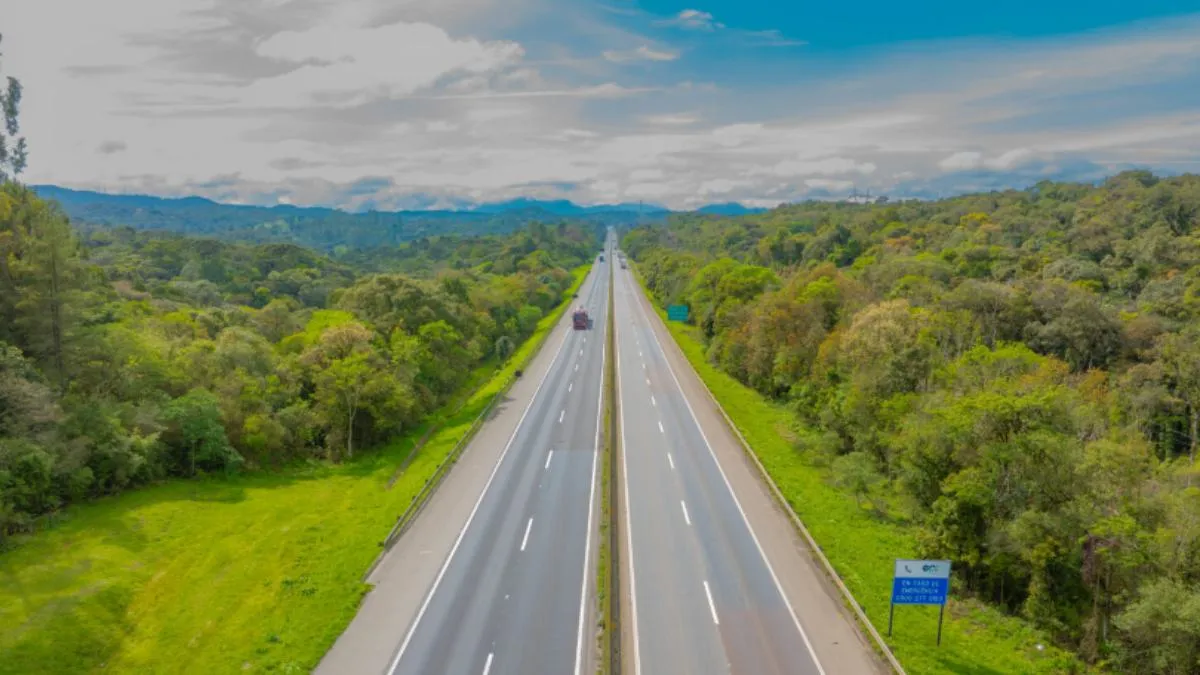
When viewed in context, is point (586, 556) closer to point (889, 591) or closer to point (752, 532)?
point (752, 532)

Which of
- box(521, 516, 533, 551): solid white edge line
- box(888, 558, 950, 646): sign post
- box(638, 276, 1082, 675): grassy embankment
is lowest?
box(638, 276, 1082, 675): grassy embankment

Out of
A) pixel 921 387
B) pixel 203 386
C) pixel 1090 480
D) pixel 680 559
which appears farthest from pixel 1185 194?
pixel 203 386

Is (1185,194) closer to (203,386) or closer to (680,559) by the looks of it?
(680,559)

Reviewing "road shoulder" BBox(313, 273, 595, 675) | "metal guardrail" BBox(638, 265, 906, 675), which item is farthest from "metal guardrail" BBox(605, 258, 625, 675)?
"metal guardrail" BBox(638, 265, 906, 675)

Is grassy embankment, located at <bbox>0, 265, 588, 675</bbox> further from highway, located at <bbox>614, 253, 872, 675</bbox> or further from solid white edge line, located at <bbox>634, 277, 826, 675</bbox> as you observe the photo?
solid white edge line, located at <bbox>634, 277, 826, 675</bbox>

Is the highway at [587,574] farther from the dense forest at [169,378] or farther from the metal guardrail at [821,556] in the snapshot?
the dense forest at [169,378]
